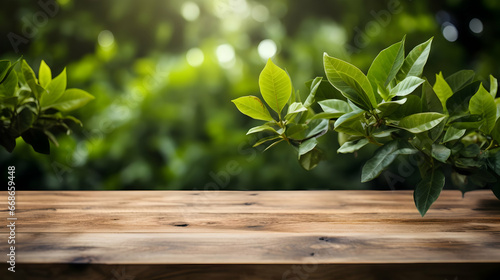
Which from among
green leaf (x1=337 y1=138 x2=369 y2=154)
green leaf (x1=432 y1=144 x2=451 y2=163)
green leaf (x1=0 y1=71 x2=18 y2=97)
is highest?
green leaf (x1=0 y1=71 x2=18 y2=97)

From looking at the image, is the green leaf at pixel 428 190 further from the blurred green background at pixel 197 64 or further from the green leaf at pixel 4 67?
the green leaf at pixel 4 67

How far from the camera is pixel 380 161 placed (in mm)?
577

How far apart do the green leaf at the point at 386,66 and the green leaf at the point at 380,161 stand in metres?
0.10

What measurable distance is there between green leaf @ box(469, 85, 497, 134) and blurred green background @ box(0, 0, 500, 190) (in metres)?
0.44

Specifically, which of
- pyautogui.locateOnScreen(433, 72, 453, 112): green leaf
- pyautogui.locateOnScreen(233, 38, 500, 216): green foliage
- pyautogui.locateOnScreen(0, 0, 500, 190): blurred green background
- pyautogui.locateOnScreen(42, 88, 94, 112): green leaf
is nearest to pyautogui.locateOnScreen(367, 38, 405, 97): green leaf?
→ pyautogui.locateOnScreen(233, 38, 500, 216): green foliage

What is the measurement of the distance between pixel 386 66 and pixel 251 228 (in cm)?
34

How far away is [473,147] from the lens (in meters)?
0.61

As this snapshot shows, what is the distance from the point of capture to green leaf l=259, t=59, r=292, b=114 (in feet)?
1.99

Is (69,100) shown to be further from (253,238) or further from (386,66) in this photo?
(386,66)

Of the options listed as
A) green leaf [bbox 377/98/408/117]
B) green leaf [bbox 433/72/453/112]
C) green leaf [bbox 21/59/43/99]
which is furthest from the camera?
green leaf [bbox 21/59/43/99]

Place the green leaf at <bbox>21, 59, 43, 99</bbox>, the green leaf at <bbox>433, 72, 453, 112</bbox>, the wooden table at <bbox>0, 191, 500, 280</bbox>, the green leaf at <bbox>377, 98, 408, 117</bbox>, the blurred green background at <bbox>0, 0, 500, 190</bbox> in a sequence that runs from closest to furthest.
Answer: the wooden table at <bbox>0, 191, 500, 280</bbox>, the green leaf at <bbox>377, 98, 408, 117</bbox>, the green leaf at <bbox>433, 72, 453, 112</bbox>, the green leaf at <bbox>21, 59, 43, 99</bbox>, the blurred green background at <bbox>0, 0, 500, 190</bbox>

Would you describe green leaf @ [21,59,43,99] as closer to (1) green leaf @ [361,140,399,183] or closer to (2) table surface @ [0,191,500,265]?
(2) table surface @ [0,191,500,265]

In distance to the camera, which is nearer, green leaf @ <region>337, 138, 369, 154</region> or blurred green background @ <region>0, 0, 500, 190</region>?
green leaf @ <region>337, 138, 369, 154</region>

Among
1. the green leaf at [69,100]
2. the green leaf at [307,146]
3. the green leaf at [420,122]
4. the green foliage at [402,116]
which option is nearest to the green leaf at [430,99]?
the green foliage at [402,116]
